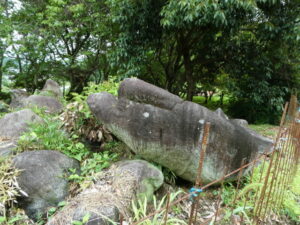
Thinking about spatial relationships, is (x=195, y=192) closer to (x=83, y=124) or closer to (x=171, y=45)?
(x=83, y=124)

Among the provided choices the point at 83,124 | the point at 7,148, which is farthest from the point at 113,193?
the point at 7,148

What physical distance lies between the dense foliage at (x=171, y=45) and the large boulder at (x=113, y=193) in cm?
350

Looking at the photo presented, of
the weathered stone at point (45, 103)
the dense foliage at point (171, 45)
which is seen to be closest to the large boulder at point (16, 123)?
the weathered stone at point (45, 103)

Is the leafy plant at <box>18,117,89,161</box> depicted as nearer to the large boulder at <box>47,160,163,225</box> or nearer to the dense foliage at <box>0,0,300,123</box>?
the large boulder at <box>47,160,163,225</box>

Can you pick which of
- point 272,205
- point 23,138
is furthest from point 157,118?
point 23,138

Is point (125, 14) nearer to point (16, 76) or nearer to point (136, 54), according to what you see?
point (136, 54)

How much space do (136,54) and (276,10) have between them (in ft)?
13.5

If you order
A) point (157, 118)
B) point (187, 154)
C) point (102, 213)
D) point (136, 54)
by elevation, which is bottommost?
point (102, 213)

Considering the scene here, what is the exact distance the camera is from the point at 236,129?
2.61m

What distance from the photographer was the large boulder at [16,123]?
3.61 m

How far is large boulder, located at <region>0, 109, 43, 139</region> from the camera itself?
11.9 ft

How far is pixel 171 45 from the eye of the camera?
8344 mm

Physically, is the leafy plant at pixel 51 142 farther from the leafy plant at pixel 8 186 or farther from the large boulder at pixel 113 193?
the large boulder at pixel 113 193

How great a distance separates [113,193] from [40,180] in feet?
3.06
